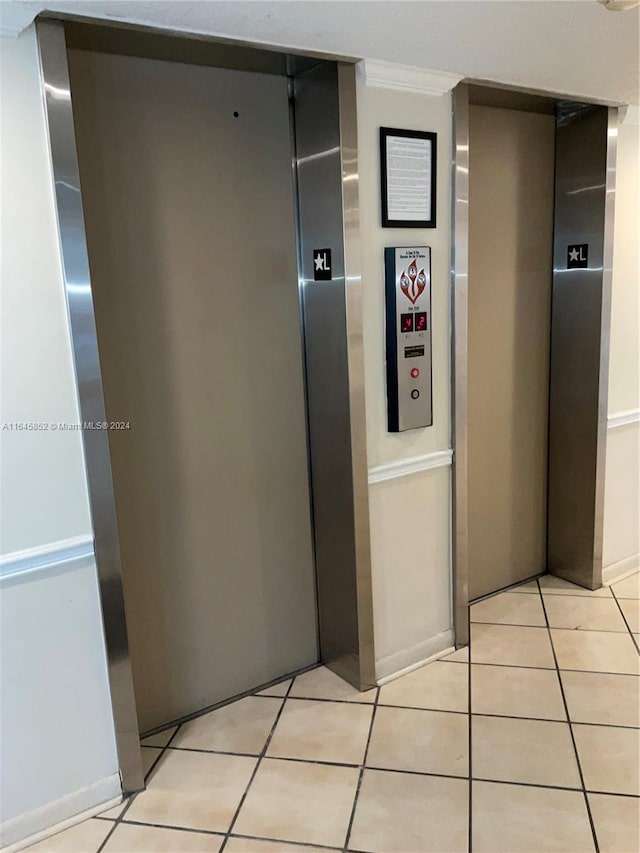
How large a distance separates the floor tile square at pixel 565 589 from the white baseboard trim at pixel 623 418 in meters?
0.80

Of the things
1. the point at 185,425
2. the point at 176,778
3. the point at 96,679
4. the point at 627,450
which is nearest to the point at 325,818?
the point at 176,778

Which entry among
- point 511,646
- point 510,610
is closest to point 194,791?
point 511,646

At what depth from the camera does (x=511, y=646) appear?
2793 mm

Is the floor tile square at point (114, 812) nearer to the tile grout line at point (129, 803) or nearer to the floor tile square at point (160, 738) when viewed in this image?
the tile grout line at point (129, 803)

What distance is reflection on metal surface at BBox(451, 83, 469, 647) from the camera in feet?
7.82

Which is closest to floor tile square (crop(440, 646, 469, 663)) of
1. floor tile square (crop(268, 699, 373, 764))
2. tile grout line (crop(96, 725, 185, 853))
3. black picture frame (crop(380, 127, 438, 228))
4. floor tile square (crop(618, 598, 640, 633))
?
floor tile square (crop(268, 699, 373, 764))

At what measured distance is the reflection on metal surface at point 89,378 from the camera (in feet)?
5.50

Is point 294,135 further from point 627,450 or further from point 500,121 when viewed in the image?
point 627,450

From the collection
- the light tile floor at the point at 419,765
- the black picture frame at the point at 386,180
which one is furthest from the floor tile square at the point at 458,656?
the black picture frame at the point at 386,180

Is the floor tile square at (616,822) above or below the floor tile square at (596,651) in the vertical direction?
below

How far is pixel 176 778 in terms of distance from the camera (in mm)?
2141

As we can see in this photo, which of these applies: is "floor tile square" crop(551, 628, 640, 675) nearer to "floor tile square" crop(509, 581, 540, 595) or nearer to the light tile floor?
the light tile floor

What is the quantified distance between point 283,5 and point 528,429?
2206 mm

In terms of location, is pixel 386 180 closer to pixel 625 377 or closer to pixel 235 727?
pixel 625 377
